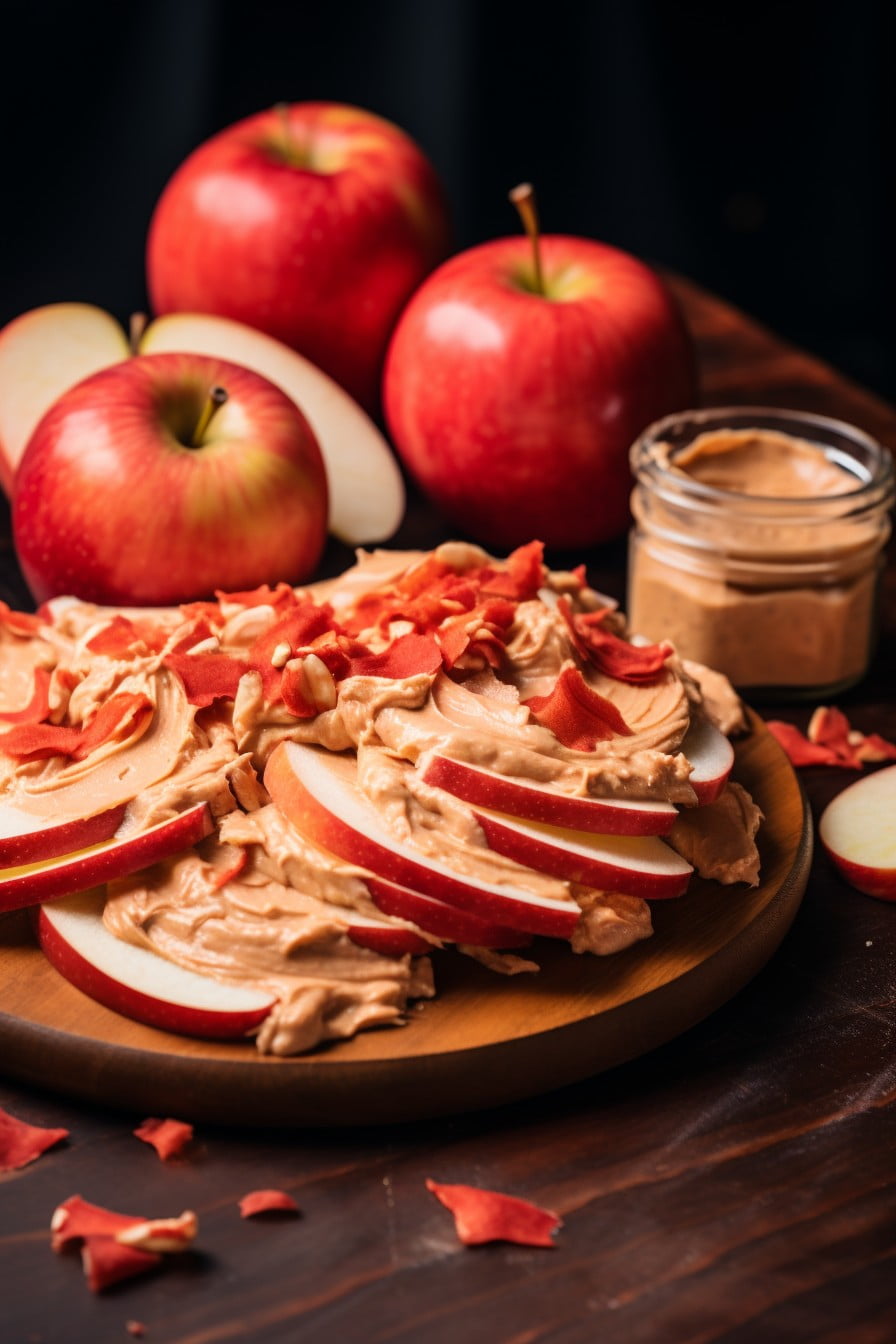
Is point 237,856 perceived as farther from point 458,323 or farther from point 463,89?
point 463,89

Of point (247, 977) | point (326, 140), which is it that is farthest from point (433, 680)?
point (326, 140)

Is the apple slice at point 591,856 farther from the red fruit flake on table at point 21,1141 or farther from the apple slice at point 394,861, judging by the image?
the red fruit flake on table at point 21,1141

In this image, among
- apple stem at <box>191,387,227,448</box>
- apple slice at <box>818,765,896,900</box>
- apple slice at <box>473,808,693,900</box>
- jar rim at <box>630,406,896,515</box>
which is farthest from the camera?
apple stem at <box>191,387,227,448</box>

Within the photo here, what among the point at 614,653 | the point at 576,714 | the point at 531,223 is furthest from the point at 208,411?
the point at 576,714

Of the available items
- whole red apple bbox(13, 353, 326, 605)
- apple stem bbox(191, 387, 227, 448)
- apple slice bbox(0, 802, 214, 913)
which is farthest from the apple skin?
apple slice bbox(0, 802, 214, 913)

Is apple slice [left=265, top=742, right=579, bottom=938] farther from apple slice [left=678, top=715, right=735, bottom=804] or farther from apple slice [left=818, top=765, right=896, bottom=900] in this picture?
apple slice [left=818, top=765, right=896, bottom=900]

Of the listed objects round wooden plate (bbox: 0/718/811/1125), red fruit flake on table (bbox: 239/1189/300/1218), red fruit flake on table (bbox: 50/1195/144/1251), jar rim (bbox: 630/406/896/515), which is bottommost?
red fruit flake on table (bbox: 239/1189/300/1218)
